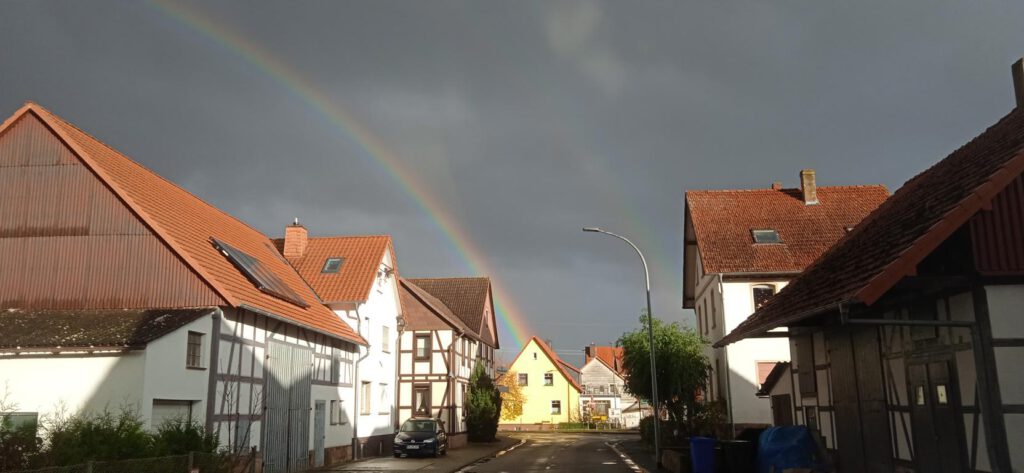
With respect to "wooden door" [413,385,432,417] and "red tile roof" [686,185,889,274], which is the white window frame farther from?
"wooden door" [413,385,432,417]

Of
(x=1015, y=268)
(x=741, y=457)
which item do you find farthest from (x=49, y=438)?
(x=1015, y=268)

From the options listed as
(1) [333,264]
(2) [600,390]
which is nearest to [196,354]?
(1) [333,264]

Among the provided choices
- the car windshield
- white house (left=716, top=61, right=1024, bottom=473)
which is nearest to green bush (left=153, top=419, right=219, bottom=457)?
white house (left=716, top=61, right=1024, bottom=473)

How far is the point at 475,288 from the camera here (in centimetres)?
5138

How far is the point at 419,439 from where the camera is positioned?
30.8 meters

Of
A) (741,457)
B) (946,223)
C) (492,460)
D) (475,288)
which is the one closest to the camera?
(946,223)

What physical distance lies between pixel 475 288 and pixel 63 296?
3393 centimetres

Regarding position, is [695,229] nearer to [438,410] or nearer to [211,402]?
[438,410]

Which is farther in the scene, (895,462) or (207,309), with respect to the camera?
(207,309)

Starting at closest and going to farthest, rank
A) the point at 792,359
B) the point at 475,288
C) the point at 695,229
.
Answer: the point at 792,359
the point at 695,229
the point at 475,288

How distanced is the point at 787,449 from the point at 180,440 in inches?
477

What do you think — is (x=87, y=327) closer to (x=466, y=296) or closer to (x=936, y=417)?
(x=936, y=417)

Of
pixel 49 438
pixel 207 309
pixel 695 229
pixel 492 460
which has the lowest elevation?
pixel 492 460

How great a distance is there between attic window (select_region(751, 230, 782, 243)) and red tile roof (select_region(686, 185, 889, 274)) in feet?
0.69
